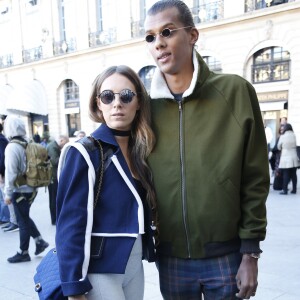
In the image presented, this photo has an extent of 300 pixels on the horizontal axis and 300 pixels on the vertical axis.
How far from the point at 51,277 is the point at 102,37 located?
21963mm

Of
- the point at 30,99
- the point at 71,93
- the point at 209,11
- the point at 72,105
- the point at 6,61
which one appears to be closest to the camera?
the point at 209,11

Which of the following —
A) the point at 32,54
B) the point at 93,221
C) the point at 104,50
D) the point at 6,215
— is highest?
the point at 32,54

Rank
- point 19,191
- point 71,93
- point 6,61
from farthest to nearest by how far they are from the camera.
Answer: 1. point 6,61
2. point 71,93
3. point 19,191

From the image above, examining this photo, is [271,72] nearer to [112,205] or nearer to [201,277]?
Result: [201,277]

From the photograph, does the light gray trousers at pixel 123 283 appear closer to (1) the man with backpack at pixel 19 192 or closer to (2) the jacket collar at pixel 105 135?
(2) the jacket collar at pixel 105 135

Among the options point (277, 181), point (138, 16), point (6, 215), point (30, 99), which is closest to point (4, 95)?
point (30, 99)

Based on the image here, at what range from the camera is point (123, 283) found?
1.82 m

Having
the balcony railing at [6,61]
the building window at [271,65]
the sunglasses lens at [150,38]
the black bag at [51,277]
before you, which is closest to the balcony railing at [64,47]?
the balcony railing at [6,61]

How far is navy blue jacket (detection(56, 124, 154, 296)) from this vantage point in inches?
64.5

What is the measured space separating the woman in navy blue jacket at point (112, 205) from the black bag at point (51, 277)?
31 mm

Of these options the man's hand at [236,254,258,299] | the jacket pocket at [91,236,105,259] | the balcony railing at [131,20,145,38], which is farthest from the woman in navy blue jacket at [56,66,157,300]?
the balcony railing at [131,20,145,38]

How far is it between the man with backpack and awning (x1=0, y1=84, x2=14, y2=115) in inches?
1007

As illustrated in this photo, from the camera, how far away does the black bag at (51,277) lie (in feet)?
5.58

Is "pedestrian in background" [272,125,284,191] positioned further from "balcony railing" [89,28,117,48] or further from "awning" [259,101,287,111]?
"balcony railing" [89,28,117,48]
